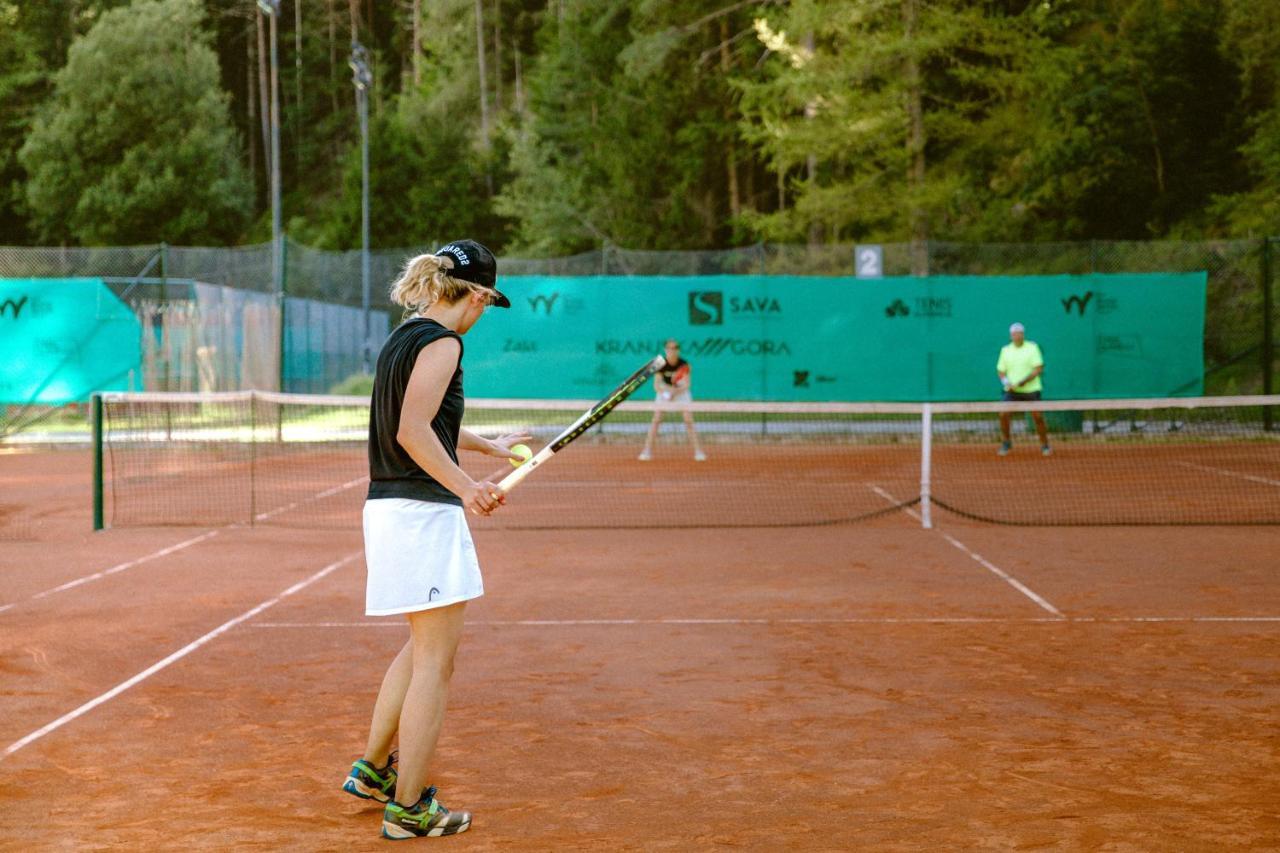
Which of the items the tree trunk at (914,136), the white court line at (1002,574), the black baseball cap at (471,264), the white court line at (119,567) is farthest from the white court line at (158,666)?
the tree trunk at (914,136)

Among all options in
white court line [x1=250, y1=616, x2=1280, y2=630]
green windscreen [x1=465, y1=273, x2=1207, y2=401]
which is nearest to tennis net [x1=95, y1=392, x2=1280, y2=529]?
green windscreen [x1=465, y1=273, x2=1207, y2=401]

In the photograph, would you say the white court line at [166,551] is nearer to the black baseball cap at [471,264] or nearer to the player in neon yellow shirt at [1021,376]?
the black baseball cap at [471,264]

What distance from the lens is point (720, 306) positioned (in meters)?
21.7

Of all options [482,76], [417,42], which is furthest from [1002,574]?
[417,42]

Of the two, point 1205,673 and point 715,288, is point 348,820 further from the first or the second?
point 715,288

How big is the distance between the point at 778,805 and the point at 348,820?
4.57ft

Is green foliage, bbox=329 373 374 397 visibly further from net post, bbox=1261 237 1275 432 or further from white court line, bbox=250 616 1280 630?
white court line, bbox=250 616 1280 630

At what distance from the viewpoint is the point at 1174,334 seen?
→ 21812 millimetres

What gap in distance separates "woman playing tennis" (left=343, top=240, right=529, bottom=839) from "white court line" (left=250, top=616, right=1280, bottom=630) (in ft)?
11.7

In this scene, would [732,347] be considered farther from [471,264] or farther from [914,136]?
[471,264]

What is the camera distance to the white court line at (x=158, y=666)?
572 centimetres

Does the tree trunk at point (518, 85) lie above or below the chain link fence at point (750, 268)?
above

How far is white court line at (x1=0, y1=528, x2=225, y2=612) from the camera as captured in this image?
9086mm

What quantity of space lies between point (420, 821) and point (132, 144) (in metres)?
56.2
